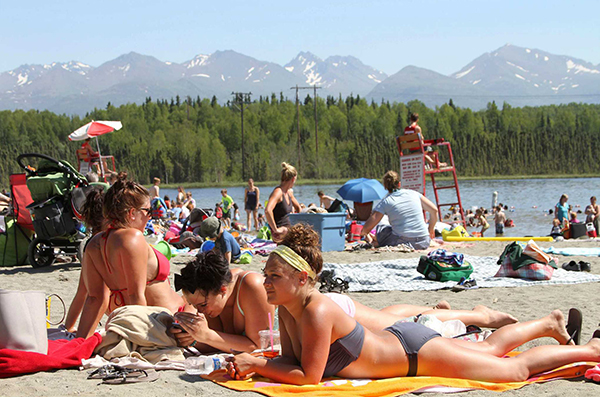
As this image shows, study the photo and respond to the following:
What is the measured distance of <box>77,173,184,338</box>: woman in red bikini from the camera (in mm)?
3455

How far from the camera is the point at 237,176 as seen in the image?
81.8m

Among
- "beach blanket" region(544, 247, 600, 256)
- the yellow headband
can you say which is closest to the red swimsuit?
the yellow headband

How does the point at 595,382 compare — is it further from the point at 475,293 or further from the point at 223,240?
the point at 223,240

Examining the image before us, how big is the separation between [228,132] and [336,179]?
80.1ft

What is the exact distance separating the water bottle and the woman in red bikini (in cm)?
44

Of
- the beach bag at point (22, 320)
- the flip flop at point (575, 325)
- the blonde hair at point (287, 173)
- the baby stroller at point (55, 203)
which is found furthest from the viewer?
the blonde hair at point (287, 173)

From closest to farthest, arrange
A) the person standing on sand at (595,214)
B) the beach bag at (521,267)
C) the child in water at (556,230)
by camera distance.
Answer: the beach bag at (521,267)
the child in water at (556,230)
the person standing on sand at (595,214)

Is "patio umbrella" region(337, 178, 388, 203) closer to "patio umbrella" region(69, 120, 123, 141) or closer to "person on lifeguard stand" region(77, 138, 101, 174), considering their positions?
"patio umbrella" region(69, 120, 123, 141)

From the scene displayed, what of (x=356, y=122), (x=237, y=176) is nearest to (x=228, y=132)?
(x=237, y=176)

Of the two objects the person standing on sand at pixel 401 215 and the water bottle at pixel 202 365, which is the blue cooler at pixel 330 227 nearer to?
the person standing on sand at pixel 401 215

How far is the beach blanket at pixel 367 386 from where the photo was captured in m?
2.90

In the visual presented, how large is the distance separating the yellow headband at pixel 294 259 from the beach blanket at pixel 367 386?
0.54 metres

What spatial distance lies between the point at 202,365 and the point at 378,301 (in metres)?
2.78

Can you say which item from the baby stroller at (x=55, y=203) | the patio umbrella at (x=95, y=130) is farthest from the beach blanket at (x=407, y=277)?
the patio umbrella at (x=95, y=130)
